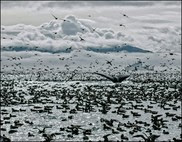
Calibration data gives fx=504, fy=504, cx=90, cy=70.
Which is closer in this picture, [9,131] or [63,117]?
[9,131]

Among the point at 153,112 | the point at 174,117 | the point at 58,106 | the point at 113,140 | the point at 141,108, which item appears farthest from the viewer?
the point at 58,106

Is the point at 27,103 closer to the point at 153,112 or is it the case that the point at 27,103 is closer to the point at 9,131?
the point at 153,112

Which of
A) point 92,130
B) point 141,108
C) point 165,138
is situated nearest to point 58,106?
point 141,108

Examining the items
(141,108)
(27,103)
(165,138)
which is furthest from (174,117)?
(27,103)

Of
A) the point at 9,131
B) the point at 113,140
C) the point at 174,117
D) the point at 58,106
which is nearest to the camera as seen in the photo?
the point at 113,140

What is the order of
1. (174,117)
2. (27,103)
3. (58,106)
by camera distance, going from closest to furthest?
(174,117), (58,106), (27,103)

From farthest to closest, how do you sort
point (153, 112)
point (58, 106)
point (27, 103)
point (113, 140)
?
point (27, 103), point (58, 106), point (153, 112), point (113, 140)

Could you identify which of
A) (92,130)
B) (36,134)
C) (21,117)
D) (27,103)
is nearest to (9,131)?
(36,134)

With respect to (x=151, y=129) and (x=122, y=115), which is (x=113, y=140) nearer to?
(x=151, y=129)

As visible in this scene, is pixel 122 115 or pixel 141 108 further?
pixel 141 108
